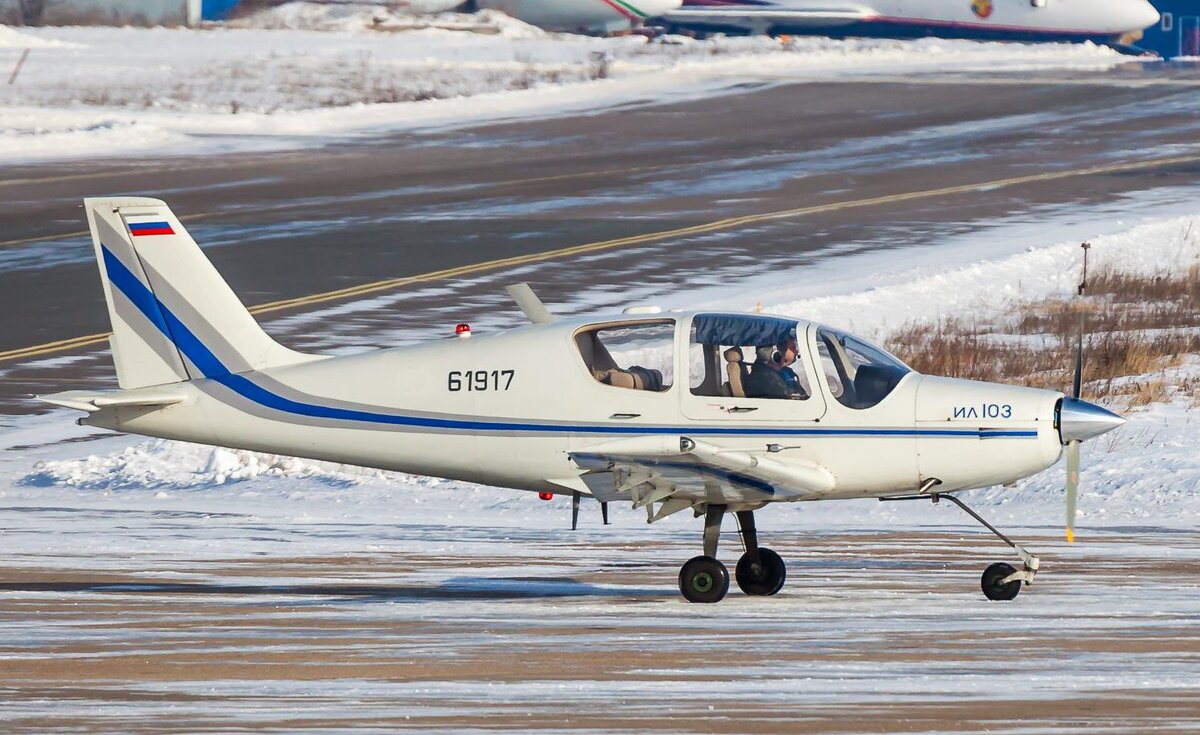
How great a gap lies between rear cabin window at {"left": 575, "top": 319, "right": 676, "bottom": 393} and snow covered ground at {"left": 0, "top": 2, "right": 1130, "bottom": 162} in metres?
32.6

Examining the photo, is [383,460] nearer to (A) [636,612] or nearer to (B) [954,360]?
(A) [636,612]

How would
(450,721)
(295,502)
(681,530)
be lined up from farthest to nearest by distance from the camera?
1. (295,502)
2. (681,530)
3. (450,721)

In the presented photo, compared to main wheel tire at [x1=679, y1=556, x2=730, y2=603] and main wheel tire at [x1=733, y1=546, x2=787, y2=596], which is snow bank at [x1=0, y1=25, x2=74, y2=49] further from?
main wheel tire at [x1=679, y1=556, x2=730, y2=603]

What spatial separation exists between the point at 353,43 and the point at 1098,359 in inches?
2133

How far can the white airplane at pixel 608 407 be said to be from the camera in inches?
480

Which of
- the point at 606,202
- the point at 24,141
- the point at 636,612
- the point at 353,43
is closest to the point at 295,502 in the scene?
the point at 636,612

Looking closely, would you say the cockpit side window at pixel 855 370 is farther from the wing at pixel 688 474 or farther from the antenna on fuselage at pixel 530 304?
the antenna on fuselage at pixel 530 304

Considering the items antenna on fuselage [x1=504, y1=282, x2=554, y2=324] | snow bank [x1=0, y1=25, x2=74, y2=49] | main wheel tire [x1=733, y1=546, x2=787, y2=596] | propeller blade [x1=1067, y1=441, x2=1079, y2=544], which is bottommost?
snow bank [x1=0, y1=25, x2=74, y2=49]

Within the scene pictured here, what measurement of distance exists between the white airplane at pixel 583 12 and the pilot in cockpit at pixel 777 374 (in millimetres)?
65512

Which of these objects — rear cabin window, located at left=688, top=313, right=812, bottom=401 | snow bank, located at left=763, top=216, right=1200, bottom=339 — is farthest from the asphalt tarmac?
rear cabin window, located at left=688, top=313, right=812, bottom=401

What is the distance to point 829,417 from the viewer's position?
12328 millimetres

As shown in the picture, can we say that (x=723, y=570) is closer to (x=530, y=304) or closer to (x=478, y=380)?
(x=478, y=380)

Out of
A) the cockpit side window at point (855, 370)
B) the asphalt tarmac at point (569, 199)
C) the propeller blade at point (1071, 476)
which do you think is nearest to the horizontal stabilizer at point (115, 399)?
the cockpit side window at point (855, 370)

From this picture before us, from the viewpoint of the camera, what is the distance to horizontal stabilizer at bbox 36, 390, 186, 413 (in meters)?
13.0
